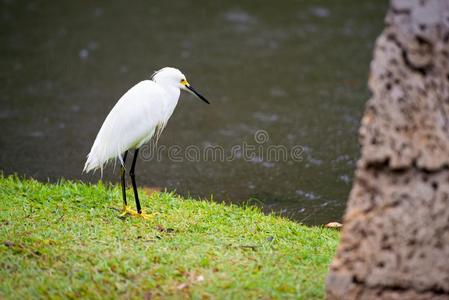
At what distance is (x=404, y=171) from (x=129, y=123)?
2.39 meters

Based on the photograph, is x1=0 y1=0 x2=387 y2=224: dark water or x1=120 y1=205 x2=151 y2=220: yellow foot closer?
x1=120 y1=205 x2=151 y2=220: yellow foot

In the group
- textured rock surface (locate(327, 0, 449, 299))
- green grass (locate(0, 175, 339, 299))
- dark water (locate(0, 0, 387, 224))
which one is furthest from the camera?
dark water (locate(0, 0, 387, 224))

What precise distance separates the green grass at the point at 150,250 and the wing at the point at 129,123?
49 cm

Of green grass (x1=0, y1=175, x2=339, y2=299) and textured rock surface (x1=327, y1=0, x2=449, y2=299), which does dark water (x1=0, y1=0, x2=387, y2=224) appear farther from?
textured rock surface (x1=327, y1=0, x2=449, y2=299)

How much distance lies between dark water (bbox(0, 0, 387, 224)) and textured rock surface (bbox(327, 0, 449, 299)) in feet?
8.29

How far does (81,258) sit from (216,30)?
8040 mm

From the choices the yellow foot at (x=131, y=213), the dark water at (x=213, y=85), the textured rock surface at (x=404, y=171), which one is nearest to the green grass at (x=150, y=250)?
the yellow foot at (x=131, y=213)

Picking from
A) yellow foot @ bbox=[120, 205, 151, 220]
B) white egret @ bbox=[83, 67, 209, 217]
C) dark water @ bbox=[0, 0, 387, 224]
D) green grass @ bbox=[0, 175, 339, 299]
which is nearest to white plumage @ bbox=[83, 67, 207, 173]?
white egret @ bbox=[83, 67, 209, 217]

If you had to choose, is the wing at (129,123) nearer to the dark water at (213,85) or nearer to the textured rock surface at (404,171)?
the dark water at (213,85)

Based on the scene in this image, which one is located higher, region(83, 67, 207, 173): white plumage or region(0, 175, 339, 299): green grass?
region(83, 67, 207, 173): white plumage

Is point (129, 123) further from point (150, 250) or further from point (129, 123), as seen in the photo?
point (150, 250)

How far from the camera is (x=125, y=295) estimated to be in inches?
143

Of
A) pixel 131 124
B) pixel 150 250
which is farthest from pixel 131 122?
pixel 150 250

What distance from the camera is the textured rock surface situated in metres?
3.12
